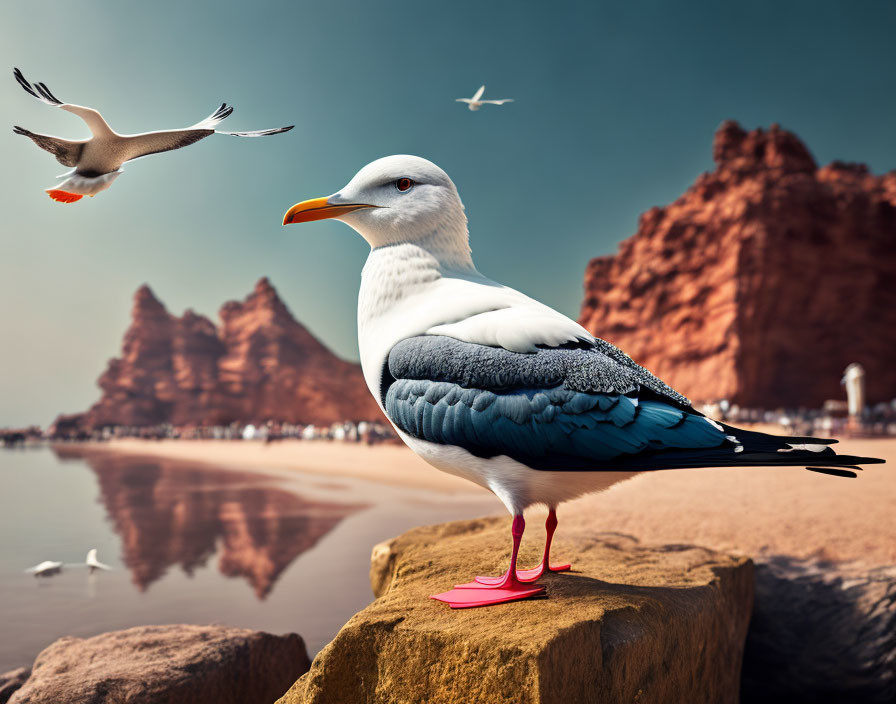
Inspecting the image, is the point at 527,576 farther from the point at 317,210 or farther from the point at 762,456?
the point at 317,210

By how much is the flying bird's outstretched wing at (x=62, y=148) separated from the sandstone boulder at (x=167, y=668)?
3.26 metres

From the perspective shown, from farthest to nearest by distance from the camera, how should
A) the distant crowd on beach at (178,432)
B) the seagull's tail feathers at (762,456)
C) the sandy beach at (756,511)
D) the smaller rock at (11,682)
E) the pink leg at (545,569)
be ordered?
the distant crowd on beach at (178,432) < the sandy beach at (756,511) < the smaller rock at (11,682) < the pink leg at (545,569) < the seagull's tail feathers at (762,456)

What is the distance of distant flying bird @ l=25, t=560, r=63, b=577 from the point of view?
8.41 meters

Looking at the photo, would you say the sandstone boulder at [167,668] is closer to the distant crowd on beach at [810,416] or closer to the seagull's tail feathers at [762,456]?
the seagull's tail feathers at [762,456]

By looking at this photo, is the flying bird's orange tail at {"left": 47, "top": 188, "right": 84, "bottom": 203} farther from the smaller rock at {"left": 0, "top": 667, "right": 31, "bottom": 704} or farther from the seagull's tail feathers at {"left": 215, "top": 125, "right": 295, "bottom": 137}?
the smaller rock at {"left": 0, "top": 667, "right": 31, "bottom": 704}

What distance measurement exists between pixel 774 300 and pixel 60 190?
1506 inches

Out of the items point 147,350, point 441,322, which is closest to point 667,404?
point 441,322

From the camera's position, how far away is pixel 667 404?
285 centimetres

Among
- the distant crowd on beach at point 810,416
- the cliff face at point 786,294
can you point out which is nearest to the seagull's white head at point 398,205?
the distant crowd on beach at point 810,416

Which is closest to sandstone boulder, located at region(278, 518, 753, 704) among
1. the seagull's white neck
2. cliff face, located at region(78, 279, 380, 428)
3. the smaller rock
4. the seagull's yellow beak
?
the seagull's white neck

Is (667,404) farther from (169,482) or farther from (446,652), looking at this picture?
(169,482)

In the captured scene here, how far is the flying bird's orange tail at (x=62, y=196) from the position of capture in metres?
2.67

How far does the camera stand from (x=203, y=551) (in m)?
10.3

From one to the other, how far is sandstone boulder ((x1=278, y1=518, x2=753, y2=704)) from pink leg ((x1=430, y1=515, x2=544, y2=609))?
4 cm
